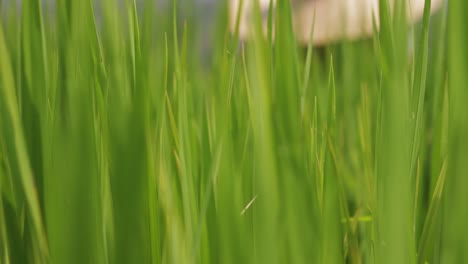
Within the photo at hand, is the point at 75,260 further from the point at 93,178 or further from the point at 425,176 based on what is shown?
the point at 425,176

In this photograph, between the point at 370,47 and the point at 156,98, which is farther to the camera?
the point at 370,47

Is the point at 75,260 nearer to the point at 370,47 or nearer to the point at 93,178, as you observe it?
the point at 93,178

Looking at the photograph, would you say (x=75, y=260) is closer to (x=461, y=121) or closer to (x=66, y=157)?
(x=66, y=157)

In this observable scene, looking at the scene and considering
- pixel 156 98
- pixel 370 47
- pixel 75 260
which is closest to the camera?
pixel 75 260

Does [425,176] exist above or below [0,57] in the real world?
below

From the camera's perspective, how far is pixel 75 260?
0.25 metres

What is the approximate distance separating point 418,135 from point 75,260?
7.1 inches

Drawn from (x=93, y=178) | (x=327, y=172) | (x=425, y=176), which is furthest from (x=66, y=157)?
(x=425, y=176)

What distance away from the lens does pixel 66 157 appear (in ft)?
0.84

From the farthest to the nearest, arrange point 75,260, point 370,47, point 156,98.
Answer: point 370,47
point 156,98
point 75,260

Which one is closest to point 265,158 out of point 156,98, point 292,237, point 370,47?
point 292,237

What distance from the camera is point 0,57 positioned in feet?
0.88

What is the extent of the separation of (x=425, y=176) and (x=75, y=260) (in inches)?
9.8

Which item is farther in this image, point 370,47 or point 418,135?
point 370,47
